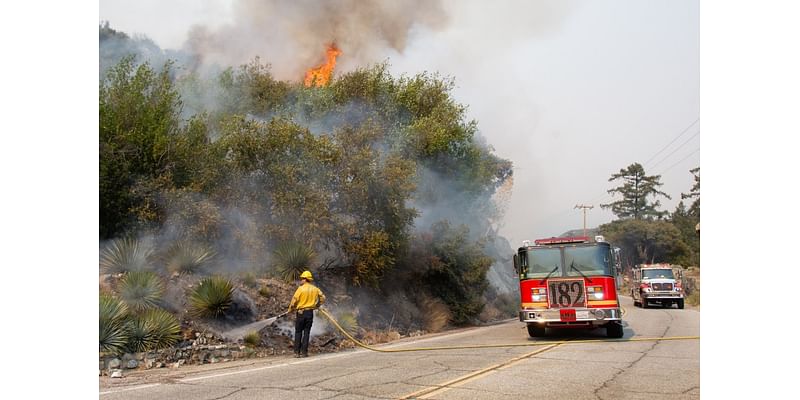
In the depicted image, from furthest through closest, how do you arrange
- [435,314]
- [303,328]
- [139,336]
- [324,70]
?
1. [324,70]
2. [435,314]
3. [303,328]
4. [139,336]

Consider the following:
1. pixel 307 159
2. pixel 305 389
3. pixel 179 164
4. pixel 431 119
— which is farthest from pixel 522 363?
pixel 431 119

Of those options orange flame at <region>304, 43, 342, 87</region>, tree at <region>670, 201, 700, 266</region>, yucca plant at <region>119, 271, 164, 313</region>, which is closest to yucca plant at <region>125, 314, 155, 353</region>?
yucca plant at <region>119, 271, 164, 313</region>

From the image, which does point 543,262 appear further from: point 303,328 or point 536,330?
point 303,328

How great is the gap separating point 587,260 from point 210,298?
8411 mm

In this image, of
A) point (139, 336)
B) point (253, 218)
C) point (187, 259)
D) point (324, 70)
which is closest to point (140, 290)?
point (139, 336)

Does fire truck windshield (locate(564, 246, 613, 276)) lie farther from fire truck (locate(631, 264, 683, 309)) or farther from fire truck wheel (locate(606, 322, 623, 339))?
fire truck (locate(631, 264, 683, 309))

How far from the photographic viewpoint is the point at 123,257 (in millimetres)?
14383

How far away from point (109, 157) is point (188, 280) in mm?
4389

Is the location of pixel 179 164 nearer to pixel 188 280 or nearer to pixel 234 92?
pixel 188 280

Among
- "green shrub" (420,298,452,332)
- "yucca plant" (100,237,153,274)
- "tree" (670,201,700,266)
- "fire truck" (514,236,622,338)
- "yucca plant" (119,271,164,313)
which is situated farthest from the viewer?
"tree" (670,201,700,266)

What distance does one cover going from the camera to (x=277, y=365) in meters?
10.8

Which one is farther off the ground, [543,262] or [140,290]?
[543,262]

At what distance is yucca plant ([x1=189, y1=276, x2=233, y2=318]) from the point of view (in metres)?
13.0

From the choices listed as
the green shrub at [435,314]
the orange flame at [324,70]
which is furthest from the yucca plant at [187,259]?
the orange flame at [324,70]
